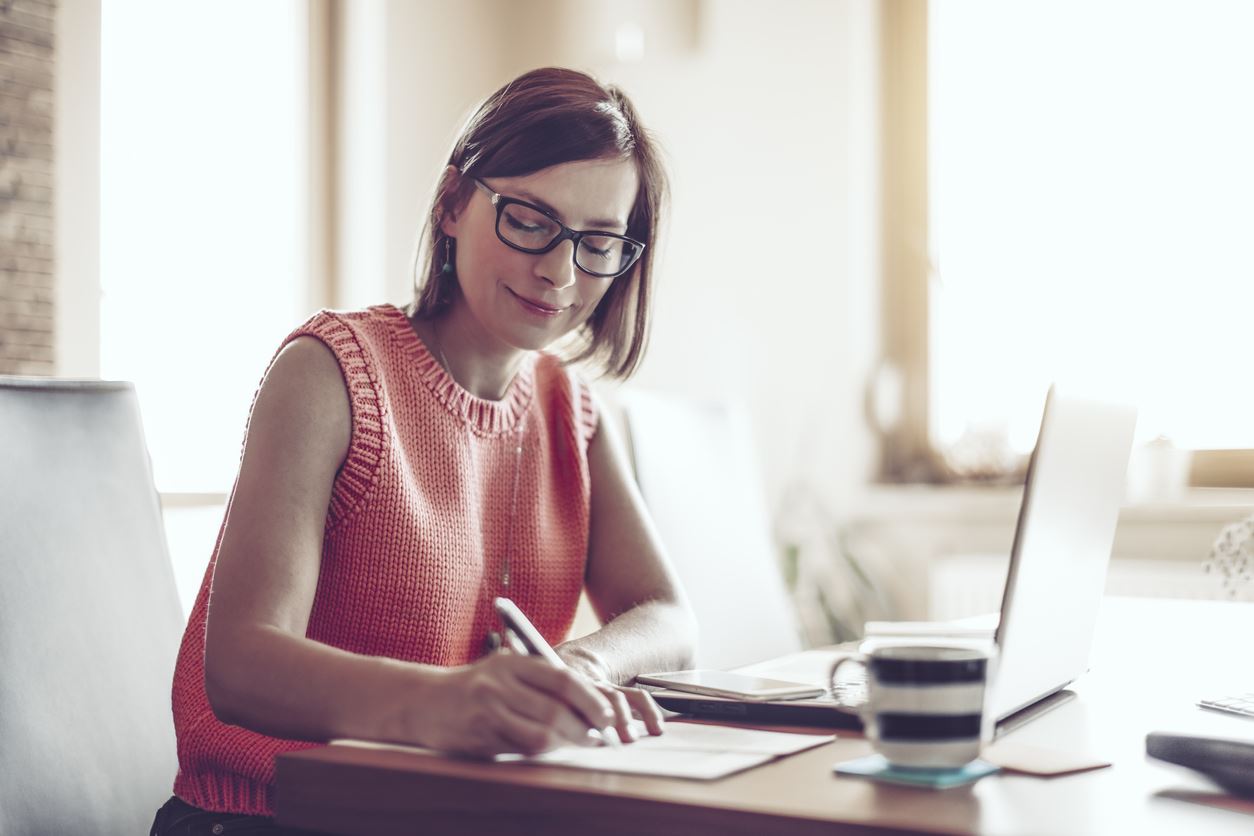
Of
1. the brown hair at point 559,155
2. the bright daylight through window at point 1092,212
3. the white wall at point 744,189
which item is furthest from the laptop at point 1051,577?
the white wall at point 744,189

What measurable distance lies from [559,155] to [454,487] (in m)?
0.36

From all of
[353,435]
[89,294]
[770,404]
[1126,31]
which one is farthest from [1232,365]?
[89,294]

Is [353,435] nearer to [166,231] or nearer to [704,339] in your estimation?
[166,231]

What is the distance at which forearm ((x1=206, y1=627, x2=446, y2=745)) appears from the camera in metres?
0.83

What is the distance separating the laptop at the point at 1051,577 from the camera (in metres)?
0.81

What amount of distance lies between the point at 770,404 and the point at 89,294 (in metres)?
1.71

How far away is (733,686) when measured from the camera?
3.33 feet

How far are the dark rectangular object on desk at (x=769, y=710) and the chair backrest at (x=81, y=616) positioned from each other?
1.88 ft

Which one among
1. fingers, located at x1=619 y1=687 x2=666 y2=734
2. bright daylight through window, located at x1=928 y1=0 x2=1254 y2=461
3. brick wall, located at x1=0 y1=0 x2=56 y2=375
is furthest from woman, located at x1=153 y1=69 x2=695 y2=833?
bright daylight through window, located at x1=928 y1=0 x2=1254 y2=461

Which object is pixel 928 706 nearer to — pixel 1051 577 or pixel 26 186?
pixel 1051 577

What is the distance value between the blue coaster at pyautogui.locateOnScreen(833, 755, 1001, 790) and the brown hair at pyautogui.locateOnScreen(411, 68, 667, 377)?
2.32 feet

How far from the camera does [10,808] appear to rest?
3.50 ft

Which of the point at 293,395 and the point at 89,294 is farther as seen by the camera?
the point at 89,294

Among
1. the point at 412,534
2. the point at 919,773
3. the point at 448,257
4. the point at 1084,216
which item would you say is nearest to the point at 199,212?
the point at 448,257
